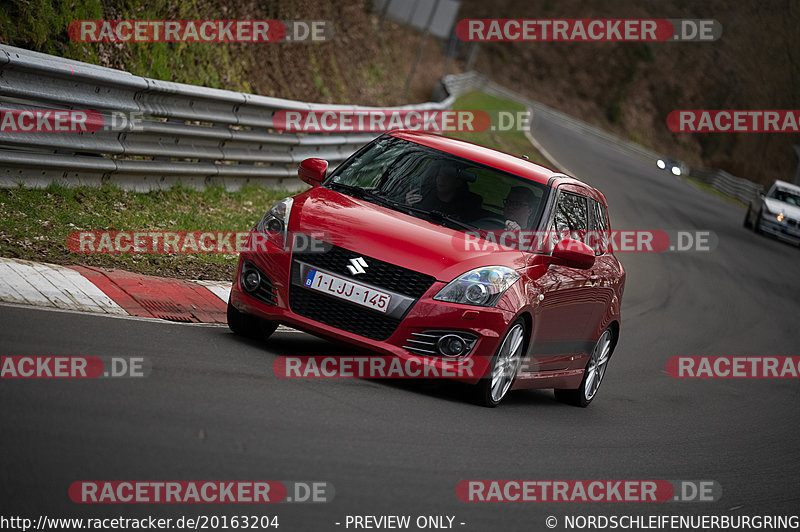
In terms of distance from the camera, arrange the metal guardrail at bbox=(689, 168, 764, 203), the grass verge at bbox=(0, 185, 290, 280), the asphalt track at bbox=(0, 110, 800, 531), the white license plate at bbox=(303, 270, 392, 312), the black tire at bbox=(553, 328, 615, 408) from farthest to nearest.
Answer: the metal guardrail at bbox=(689, 168, 764, 203) → the black tire at bbox=(553, 328, 615, 408) → the grass verge at bbox=(0, 185, 290, 280) → the white license plate at bbox=(303, 270, 392, 312) → the asphalt track at bbox=(0, 110, 800, 531)

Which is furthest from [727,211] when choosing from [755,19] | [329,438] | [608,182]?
[755,19]

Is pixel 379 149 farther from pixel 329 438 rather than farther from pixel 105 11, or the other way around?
pixel 105 11

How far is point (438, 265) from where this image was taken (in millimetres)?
7156

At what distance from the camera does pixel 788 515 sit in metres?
6.88

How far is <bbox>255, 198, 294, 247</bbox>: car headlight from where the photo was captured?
7.41 metres

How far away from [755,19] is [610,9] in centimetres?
1250

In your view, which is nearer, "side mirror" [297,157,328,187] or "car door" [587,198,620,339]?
"side mirror" [297,157,328,187]

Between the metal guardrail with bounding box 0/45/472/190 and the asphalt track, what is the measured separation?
2.72 metres

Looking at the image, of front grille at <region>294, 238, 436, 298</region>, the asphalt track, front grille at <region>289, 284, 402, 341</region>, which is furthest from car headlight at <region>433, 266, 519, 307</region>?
the asphalt track

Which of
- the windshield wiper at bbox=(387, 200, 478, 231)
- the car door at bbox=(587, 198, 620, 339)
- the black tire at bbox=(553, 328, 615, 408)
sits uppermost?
the windshield wiper at bbox=(387, 200, 478, 231)

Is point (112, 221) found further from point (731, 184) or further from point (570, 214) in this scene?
point (731, 184)

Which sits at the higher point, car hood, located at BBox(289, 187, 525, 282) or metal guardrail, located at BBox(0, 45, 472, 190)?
car hood, located at BBox(289, 187, 525, 282)

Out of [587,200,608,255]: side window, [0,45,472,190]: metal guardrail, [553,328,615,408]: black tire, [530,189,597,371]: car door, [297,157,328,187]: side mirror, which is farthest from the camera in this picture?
[553,328,615,408]: black tire

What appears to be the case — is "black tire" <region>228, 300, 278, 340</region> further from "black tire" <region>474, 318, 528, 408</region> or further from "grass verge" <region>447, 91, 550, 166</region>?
"grass verge" <region>447, 91, 550, 166</region>
